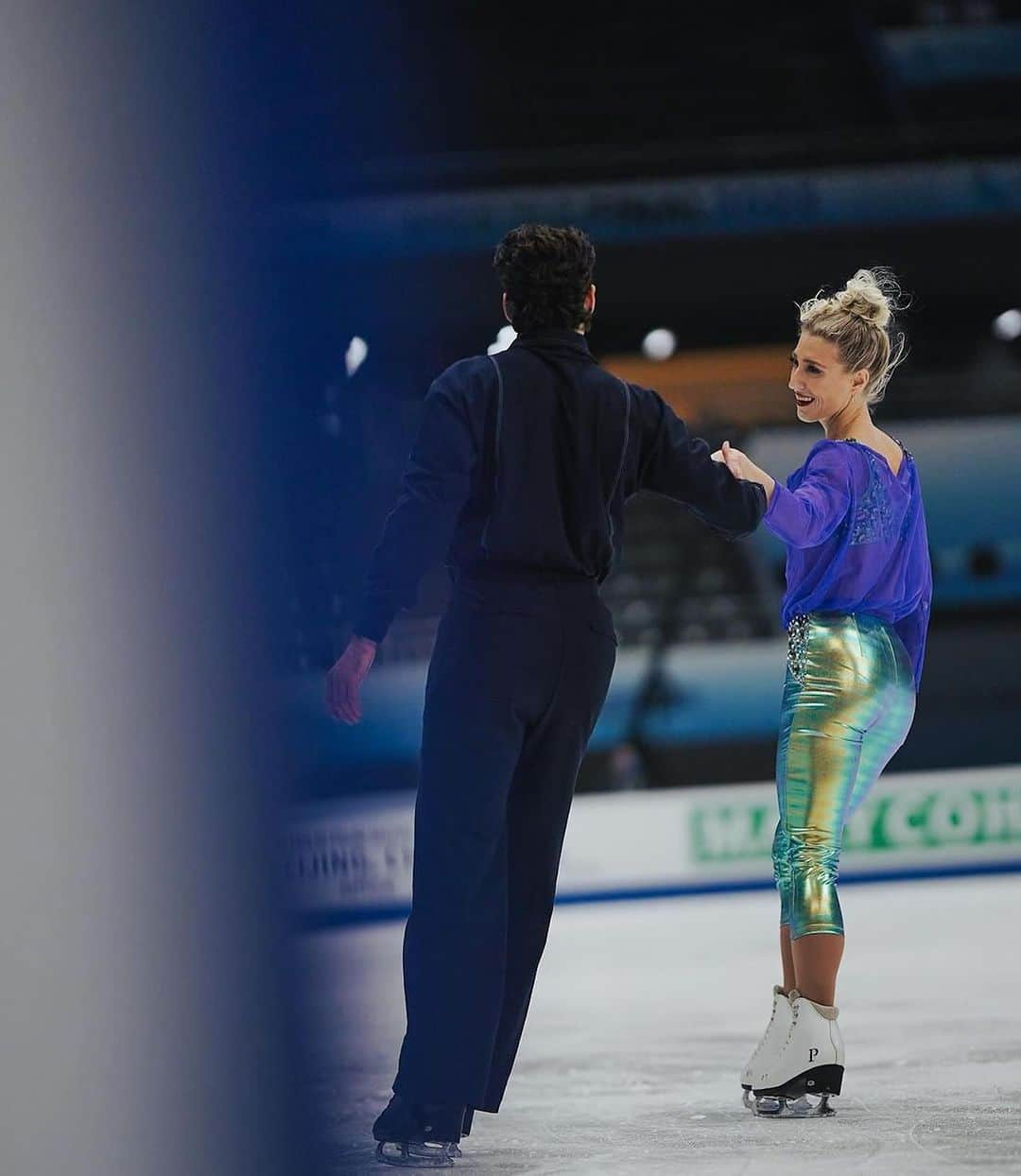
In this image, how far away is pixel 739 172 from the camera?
856cm

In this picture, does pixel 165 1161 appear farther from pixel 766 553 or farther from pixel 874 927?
pixel 766 553

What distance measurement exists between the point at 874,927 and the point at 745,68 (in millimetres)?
7248

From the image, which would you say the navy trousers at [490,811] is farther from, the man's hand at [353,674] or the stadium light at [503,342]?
the stadium light at [503,342]

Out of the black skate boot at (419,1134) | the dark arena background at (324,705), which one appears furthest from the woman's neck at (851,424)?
the black skate boot at (419,1134)

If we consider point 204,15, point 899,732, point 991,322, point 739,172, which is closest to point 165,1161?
point 204,15

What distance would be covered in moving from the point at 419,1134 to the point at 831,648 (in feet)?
2.95

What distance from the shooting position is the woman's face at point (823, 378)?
93.2 inches

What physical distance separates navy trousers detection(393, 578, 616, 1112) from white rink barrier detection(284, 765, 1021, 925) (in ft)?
14.8

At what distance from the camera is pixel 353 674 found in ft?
5.88

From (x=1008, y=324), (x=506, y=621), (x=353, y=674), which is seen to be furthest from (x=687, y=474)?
(x=1008, y=324)

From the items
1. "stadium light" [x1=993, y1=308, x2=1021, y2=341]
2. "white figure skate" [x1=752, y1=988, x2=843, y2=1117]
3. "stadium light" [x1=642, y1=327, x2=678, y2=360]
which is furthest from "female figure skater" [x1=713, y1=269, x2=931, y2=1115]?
"stadium light" [x1=993, y1=308, x2=1021, y2=341]

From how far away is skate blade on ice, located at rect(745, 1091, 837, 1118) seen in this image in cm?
223

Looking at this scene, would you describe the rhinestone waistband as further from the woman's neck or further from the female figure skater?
the woman's neck

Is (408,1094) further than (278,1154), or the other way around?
(408,1094)
